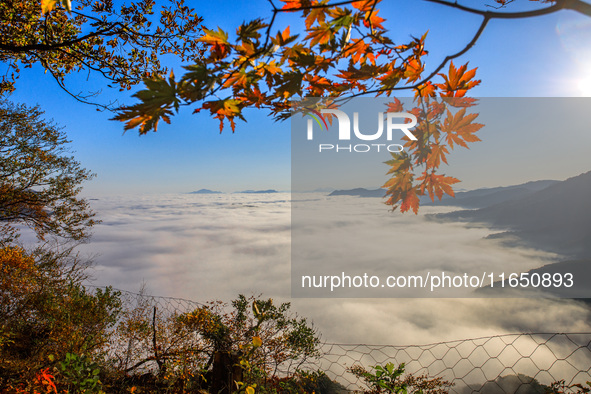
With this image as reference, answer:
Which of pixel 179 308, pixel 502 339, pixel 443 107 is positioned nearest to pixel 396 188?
pixel 443 107

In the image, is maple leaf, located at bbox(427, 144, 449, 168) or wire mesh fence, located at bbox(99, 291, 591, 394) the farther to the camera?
wire mesh fence, located at bbox(99, 291, 591, 394)

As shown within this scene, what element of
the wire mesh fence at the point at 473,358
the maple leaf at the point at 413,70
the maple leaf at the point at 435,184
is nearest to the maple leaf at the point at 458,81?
the maple leaf at the point at 413,70

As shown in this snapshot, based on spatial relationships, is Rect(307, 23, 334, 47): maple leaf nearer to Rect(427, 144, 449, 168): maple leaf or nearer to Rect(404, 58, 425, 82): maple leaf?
Rect(404, 58, 425, 82): maple leaf

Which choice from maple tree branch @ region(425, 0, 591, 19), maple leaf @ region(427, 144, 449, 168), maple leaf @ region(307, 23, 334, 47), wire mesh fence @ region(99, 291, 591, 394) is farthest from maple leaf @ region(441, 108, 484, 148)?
wire mesh fence @ region(99, 291, 591, 394)

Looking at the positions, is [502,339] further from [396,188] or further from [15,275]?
[15,275]

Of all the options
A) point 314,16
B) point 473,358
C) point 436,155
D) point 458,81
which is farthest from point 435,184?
point 473,358

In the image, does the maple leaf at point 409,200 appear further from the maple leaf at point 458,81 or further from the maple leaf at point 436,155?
the maple leaf at point 458,81

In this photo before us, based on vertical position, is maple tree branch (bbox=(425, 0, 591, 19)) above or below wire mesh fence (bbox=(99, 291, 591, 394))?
above

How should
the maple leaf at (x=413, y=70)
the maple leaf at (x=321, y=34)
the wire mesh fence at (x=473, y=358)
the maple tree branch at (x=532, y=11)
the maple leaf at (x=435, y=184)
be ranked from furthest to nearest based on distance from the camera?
the wire mesh fence at (x=473, y=358), the maple leaf at (x=435, y=184), the maple leaf at (x=413, y=70), the maple leaf at (x=321, y=34), the maple tree branch at (x=532, y=11)

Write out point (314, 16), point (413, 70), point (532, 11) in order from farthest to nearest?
point (413, 70) → point (314, 16) → point (532, 11)

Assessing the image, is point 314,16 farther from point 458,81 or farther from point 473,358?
point 473,358

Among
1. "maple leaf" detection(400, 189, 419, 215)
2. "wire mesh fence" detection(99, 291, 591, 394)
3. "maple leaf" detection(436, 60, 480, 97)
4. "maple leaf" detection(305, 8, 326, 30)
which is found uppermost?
"maple leaf" detection(305, 8, 326, 30)

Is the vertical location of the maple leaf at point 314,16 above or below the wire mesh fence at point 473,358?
above

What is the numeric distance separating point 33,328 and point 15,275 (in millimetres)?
1007
